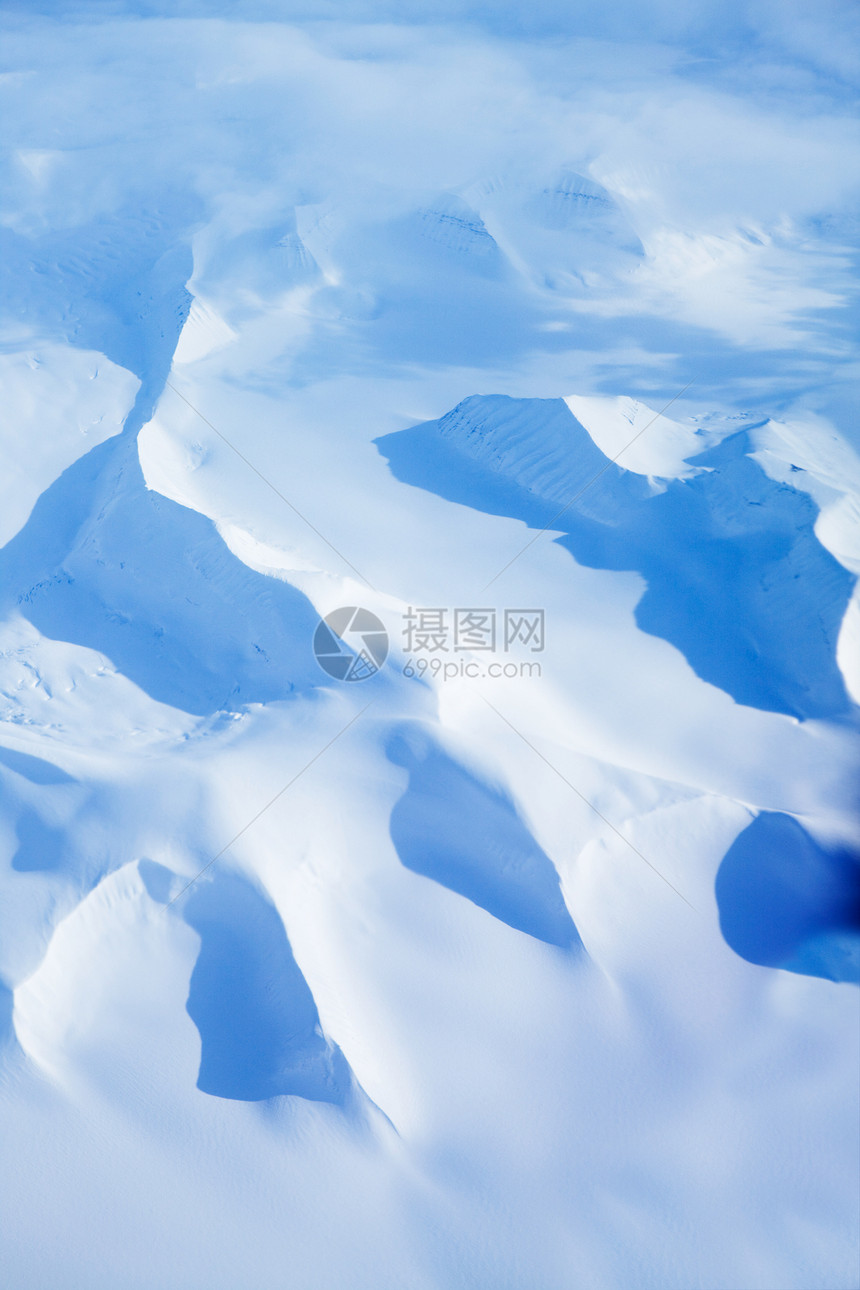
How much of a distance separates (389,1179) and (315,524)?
602 centimetres

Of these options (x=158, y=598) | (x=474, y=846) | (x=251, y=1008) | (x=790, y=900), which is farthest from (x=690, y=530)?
(x=251, y=1008)

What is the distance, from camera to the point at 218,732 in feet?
24.7

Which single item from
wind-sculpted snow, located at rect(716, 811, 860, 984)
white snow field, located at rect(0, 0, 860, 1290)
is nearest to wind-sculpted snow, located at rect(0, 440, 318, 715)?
white snow field, located at rect(0, 0, 860, 1290)

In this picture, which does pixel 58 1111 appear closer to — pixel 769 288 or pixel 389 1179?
pixel 389 1179

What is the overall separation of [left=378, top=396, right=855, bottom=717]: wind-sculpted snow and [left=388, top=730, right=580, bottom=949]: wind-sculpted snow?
2.64 m

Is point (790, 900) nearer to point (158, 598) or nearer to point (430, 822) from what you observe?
point (430, 822)

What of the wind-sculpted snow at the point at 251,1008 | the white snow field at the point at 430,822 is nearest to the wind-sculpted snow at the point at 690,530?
the white snow field at the point at 430,822

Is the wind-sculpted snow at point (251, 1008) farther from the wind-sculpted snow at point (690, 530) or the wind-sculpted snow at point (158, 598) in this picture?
the wind-sculpted snow at point (690, 530)

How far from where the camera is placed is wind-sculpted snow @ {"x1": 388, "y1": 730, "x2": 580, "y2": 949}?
21.1 ft

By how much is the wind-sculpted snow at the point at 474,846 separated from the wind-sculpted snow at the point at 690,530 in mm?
2643

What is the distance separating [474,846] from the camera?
22.1 feet

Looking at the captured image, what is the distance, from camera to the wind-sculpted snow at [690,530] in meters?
8.24

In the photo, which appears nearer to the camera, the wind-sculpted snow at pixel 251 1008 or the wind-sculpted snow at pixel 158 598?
the wind-sculpted snow at pixel 251 1008

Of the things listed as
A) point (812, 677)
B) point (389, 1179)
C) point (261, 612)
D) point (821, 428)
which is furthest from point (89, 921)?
point (821, 428)
